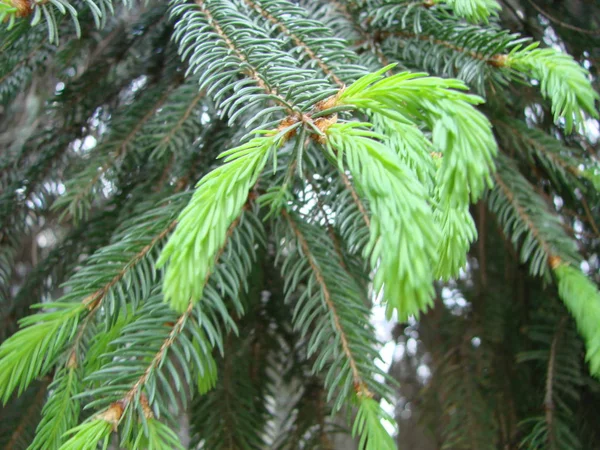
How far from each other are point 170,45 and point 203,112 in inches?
6.3

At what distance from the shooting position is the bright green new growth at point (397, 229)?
0.93 feet

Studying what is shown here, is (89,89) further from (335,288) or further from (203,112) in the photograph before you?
(335,288)

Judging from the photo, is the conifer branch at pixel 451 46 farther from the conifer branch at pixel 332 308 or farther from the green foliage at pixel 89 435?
the green foliage at pixel 89 435

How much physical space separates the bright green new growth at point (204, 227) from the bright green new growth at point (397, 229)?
0.22 feet

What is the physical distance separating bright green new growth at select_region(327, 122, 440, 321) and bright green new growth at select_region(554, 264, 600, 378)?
0.24 metres

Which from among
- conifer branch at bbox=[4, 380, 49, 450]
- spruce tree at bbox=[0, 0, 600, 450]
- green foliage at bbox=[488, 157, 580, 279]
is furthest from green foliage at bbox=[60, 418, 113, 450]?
green foliage at bbox=[488, 157, 580, 279]

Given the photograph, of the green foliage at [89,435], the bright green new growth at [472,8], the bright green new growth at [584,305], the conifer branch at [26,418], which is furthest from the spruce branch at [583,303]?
the conifer branch at [26,418]

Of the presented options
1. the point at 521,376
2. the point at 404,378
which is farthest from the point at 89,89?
the point at 404,378

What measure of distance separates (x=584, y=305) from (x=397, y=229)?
0.29 meters

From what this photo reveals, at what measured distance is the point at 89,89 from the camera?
0.75 m

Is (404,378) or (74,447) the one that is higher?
(74,447)

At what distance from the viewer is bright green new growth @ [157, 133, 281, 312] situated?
0.31 meters

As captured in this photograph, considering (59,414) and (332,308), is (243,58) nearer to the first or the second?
(332,308)

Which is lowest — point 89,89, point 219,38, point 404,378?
point 404,378
